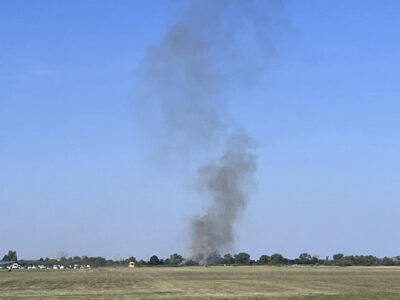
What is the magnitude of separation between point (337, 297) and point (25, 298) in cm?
2079

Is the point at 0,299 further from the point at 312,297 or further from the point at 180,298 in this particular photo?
the point at 312,297

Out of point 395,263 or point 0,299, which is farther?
point 395,263

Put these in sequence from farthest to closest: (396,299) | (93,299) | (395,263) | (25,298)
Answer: (395,263), (25,298), (93,299), (396,299)

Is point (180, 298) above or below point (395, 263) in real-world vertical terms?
below

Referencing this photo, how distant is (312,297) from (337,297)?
62.2 inches

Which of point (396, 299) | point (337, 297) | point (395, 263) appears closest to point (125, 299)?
point (337, 297)

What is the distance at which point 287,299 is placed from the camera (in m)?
37.2

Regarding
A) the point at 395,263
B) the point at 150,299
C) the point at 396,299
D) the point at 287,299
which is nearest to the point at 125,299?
the point at 150,299

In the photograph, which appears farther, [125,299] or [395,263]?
[395,263]

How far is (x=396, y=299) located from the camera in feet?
118

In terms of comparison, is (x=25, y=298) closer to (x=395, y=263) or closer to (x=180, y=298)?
(x=180, y=298)

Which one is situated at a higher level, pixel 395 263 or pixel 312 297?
pixel 395 263

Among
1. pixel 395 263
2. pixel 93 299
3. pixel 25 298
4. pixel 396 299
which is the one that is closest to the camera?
pixel 396 299

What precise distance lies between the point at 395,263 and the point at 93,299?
7053 inches
